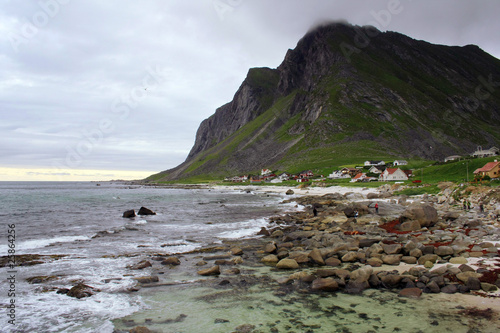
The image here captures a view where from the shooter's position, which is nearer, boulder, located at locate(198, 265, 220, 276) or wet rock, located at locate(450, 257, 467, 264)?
wet rock, located at locate(450, 257, 467, 264)

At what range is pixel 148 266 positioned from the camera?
20.5 m

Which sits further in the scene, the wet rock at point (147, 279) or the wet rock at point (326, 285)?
the wet rock at point (147, 279)

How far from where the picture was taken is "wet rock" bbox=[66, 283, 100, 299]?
1512 centimetres

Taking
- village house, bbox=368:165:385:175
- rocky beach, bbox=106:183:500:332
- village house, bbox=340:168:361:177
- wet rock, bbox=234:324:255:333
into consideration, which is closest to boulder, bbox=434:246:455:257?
rocky beach, bbox=106:183:500:332

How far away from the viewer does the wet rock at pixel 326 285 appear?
15086 mm

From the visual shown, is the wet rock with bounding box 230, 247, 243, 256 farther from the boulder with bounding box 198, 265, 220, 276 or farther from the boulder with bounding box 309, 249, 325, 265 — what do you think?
the boulder with bounding box 309, 249, 325, 265

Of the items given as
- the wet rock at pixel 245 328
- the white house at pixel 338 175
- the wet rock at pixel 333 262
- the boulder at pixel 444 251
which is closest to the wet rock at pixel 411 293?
the wet rock at pixel 333 262

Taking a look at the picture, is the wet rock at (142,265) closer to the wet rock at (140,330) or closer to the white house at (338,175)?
the wet rock at (140,330)

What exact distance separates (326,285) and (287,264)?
15.5ft

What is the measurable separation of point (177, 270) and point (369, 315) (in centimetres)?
1229

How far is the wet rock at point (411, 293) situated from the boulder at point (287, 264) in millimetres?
6860

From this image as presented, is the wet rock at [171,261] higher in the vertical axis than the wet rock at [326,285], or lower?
lower

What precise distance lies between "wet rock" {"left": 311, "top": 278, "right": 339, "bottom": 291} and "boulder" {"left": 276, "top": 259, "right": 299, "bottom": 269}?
3960mm

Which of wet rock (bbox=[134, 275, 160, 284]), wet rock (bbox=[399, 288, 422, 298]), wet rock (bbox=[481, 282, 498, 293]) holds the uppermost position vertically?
wet rock (bbox=[481, 282, 498, 293])
